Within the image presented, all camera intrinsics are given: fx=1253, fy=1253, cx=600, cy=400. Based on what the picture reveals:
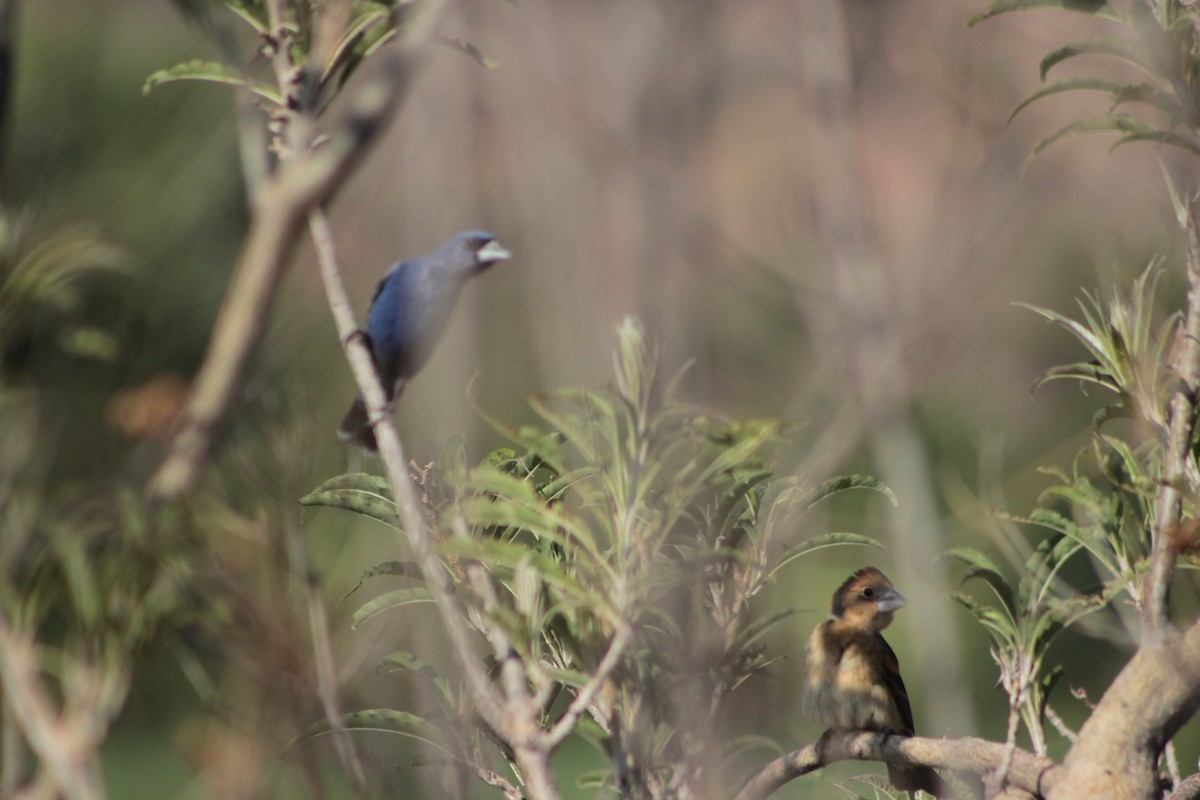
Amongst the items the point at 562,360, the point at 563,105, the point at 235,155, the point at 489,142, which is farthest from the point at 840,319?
the point at 489,142

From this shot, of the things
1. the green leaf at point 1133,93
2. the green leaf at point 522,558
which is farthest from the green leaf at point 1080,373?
the green leaf at point 522,558

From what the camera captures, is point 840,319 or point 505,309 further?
point 505,309

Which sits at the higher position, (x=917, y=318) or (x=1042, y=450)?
(x=917, y=318)

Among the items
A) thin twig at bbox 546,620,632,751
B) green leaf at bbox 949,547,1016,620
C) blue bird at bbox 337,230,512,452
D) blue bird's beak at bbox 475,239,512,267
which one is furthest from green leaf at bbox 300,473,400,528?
blue bird's beak at bbox 475,239,512,267

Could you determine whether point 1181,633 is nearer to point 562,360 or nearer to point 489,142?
point 562,360

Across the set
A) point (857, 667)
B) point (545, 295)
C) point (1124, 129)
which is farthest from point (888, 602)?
point (545, 295)

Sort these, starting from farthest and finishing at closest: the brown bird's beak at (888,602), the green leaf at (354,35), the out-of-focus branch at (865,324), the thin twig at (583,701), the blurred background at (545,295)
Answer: the out-of-focus branch at (865,324) → the brown bird's beak at (888,602) → the blurred background at (545,295) → the green leaf at (354,35) → the thin twig at (583,701)

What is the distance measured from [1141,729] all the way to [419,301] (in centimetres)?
309

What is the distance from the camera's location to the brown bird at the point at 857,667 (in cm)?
234

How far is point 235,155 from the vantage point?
8.04 feet

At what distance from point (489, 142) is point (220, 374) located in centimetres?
470

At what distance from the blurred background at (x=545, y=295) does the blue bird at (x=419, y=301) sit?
0.13 meters

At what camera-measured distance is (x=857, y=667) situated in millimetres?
2434

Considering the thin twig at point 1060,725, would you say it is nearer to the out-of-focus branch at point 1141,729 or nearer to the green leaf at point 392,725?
the out-of-focus branch at point 1141,729
